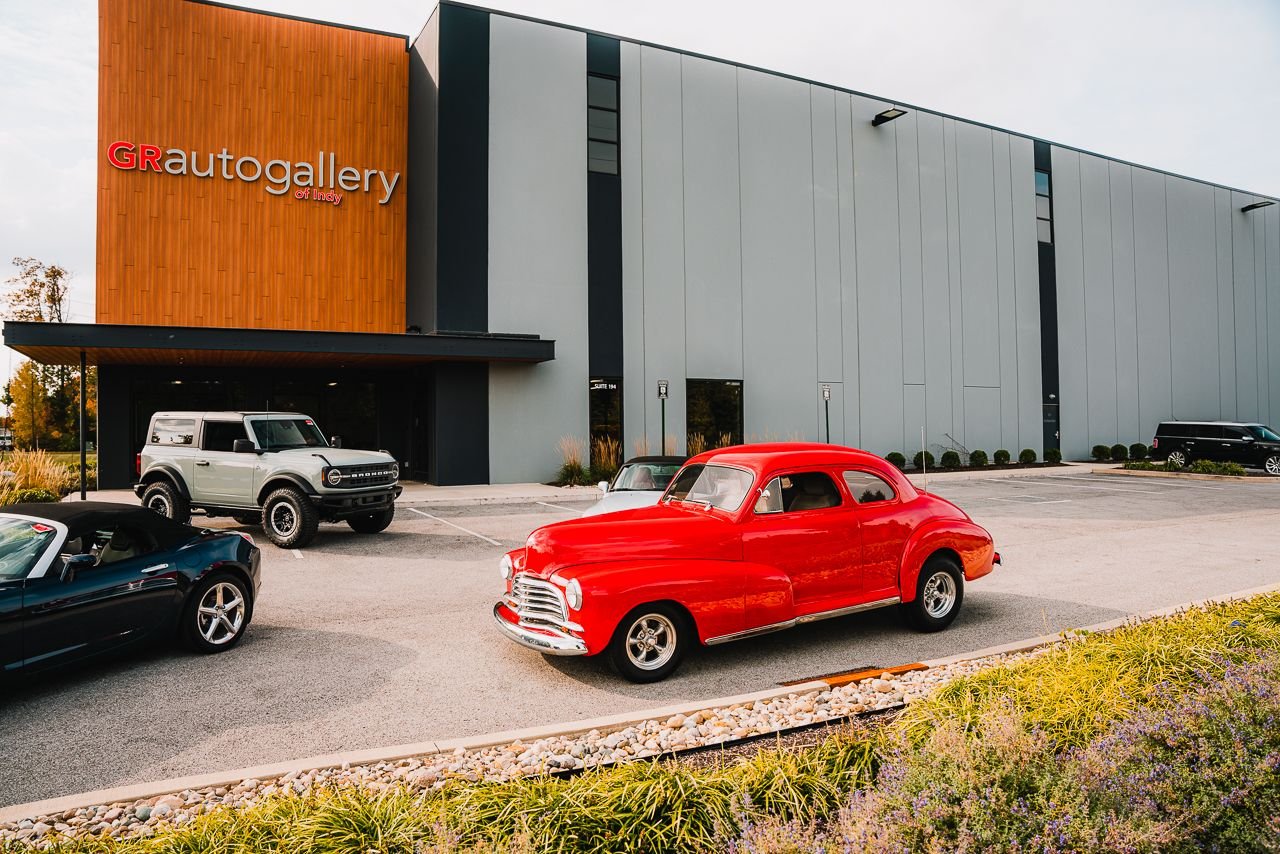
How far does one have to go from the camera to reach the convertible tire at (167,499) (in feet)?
41.1

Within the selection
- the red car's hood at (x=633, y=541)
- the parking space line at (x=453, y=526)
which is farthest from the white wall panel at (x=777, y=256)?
the red car's hood at (x=633, y=541)

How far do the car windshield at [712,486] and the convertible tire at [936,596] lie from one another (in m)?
1.94

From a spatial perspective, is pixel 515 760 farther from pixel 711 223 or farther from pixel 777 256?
pixel 777 256

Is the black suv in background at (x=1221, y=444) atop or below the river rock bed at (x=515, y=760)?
atop

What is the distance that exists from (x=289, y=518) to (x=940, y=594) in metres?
9.34

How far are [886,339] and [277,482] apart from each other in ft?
74.8

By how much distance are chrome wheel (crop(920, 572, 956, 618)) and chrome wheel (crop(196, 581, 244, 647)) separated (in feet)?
19.9

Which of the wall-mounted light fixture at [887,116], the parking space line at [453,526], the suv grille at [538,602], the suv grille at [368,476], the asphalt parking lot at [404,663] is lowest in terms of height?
the asphalt parking lot at [404,663]

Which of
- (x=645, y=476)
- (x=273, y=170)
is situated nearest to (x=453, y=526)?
(x=645, y=476)

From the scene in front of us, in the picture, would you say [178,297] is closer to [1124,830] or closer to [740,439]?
[740,439]

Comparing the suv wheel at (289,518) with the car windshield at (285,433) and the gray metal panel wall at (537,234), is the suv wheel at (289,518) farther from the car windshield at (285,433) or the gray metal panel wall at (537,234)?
the gray metal panel wall at (537,234)

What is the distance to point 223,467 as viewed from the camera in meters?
12.2

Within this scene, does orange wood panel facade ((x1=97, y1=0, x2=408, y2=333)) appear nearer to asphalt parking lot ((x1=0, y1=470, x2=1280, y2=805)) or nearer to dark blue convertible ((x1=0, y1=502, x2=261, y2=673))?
asphalt parking lot ((x1=0, y1=470, x2=1280, y2=805))

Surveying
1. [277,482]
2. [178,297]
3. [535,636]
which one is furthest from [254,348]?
[535,636]
